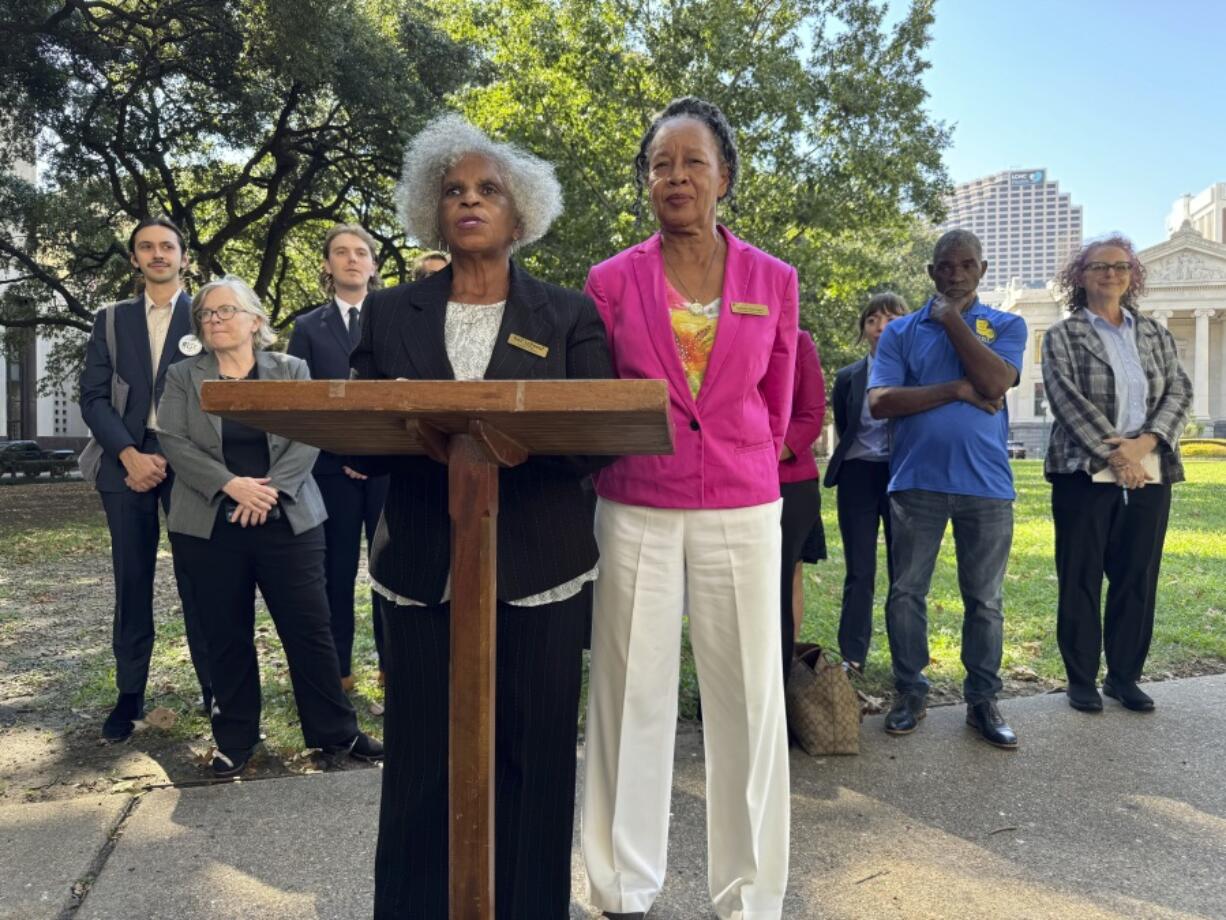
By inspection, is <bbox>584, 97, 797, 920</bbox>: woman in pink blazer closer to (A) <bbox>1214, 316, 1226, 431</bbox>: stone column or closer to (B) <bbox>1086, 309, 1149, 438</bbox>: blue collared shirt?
(B) <bbox>1086, 309, 1149, 438</bbox>: blue collared shirt

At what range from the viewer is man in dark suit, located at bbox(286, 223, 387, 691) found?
4.77 meters

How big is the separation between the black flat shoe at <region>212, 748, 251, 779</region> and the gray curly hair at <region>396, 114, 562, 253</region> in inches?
96.9

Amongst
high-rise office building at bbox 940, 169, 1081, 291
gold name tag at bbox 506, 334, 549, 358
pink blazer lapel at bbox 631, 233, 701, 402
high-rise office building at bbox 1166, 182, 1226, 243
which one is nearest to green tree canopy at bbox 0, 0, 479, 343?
pink blazer lapel at bbox 631, 233, 701, 402

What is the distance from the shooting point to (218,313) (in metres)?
3.86

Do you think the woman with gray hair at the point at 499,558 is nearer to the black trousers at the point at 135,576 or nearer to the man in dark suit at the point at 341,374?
the black trousers at the point at 135,576

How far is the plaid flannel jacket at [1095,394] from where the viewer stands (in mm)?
4543

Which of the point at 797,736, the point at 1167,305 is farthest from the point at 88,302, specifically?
the point at 1167,305

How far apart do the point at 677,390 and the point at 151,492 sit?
2759mm

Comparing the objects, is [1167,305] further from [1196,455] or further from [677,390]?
[677,390]

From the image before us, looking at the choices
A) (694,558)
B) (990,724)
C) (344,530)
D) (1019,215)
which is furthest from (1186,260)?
(1019,215)

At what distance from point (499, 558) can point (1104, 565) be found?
3750 millimetres

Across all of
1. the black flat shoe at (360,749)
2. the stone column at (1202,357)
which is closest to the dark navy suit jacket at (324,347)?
the black flat shoe at (360,749)

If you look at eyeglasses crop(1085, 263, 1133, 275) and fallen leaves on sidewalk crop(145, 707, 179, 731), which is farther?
eyeglasses crop(1085, 263, 1133, 275)

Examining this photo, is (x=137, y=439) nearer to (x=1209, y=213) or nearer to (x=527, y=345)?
(x=527, y=345)
